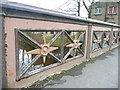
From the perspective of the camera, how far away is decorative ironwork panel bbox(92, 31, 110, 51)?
6.64 m

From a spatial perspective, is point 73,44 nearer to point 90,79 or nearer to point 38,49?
point 90,79

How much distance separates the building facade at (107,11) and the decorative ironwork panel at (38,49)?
2646 cm

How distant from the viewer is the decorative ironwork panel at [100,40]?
6.64 meters

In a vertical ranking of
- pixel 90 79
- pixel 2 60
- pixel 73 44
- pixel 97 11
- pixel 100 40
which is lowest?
pixel 90 79

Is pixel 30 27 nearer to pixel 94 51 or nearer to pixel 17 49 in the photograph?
pixel 17 49

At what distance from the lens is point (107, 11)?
30.7m

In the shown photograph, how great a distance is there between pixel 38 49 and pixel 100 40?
14.2 feet

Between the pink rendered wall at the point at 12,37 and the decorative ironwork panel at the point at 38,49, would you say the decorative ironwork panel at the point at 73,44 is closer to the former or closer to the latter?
the decorative ironwork panel at the point at 38,49

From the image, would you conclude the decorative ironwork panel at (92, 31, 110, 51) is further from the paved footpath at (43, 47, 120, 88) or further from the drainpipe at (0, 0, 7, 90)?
the drainpipe at (0, 0, 7, 90)

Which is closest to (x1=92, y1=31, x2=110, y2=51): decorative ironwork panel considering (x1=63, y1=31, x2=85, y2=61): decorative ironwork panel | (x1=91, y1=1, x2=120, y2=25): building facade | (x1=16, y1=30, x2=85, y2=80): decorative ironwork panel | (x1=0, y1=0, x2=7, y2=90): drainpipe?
(x1=63, y1=31, x2=85, y2=61): decorative ironwork panel

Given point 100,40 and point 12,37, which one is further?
point 100,40

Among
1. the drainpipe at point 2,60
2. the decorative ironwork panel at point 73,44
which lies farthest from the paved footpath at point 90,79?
the drainpipe at point 2,60

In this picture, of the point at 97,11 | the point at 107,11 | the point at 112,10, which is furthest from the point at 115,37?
the point at 97,11

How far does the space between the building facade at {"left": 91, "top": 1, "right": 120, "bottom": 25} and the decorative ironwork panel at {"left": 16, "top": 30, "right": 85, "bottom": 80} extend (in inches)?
1042
